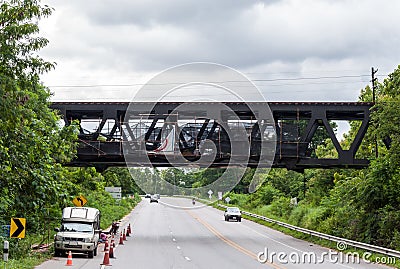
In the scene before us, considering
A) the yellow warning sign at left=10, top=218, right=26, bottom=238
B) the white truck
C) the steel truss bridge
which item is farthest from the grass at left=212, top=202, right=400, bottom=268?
the yellow warning sign at left=10, top=218, right=26, bottom=238

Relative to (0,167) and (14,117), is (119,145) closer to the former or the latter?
(0,167)

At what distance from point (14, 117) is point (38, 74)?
1.74 meters

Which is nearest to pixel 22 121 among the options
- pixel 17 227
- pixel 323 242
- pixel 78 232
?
pixel 17 227

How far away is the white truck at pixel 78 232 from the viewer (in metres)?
28.7

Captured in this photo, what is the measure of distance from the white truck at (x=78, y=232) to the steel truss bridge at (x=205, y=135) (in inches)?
380

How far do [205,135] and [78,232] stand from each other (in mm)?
14608

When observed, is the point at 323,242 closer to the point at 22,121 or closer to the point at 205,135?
the point at 205,135

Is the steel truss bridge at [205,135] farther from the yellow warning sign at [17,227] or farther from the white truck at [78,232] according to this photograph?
the yellow warning sign at [17,227]

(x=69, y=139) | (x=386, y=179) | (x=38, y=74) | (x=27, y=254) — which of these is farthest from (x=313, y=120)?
(x=38, y=74)

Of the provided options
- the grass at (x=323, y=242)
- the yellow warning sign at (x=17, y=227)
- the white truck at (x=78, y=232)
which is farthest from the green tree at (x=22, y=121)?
the grass at (x=323, y=242)

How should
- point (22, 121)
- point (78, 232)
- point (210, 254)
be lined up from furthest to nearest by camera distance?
point (210, 254), point (78, 232), point (22, 121)

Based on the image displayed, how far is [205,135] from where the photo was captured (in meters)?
42.2

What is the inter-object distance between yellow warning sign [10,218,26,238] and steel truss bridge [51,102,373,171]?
18316mm

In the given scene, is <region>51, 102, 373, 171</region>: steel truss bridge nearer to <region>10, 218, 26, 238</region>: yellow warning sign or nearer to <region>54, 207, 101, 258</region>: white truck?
<region>54, 207, 101, 258</region>: white truck
